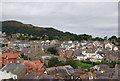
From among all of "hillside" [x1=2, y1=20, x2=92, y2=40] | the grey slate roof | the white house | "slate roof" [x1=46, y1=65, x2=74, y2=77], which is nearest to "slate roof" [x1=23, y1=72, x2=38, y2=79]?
the white house

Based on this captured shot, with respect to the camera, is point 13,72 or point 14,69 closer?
point 13,72

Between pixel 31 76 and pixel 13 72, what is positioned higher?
pixel 13 72

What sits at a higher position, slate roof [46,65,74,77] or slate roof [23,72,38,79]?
slate roof [23,72,38,79]

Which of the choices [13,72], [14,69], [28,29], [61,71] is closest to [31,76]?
[13,72]

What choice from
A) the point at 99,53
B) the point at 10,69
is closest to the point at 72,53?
the point at 99,53

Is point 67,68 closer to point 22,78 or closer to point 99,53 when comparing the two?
point 22,78

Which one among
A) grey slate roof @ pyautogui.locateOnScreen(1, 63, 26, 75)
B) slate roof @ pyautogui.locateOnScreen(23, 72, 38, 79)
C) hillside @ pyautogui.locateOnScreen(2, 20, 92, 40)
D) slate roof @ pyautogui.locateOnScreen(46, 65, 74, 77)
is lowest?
slate roof @ pyautogui.locateOnScreen(46, 65, 74, 77)

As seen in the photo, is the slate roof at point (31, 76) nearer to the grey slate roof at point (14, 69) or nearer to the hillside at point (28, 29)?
the grey slate roof at point (14, 69)

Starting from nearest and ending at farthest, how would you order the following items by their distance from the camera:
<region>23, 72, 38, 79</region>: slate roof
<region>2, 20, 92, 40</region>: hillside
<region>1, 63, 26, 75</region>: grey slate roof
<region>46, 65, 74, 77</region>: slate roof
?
<region>23, 72, 38, 79</region>: slate roof, <region>1, 63, 26, 75</region>: grey slate roof, <region>46, 65, 74, 77</region>: slate roof, <region>2, 20, 92, 40</region>: hillside

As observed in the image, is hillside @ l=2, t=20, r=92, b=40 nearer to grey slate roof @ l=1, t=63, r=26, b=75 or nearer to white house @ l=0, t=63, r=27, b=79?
grey slate roof @ l=1, t=63, r=26, b=75

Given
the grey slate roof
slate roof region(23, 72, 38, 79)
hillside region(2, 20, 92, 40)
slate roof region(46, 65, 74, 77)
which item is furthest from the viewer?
hillside region(2, 20, 92, 40)

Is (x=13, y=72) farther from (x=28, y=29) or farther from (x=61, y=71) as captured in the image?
(x=28, y=29)

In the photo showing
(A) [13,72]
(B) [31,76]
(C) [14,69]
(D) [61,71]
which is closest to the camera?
(B) [31,76]

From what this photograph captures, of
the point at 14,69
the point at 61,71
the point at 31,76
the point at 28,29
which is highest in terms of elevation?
the point at 28,29
